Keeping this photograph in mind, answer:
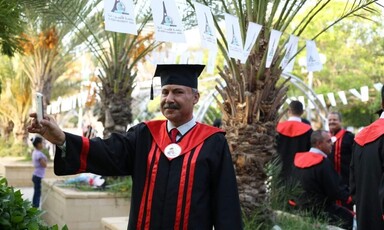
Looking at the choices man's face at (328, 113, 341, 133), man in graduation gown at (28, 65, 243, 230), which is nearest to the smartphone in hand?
man in graduation gown at (28, 65, 243, 230)

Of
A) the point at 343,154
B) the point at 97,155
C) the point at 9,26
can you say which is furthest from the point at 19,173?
the point at 97,155

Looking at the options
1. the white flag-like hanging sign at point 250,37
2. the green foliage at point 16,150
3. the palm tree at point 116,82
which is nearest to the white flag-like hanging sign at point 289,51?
the white flag-like hanging sign at point 250,37

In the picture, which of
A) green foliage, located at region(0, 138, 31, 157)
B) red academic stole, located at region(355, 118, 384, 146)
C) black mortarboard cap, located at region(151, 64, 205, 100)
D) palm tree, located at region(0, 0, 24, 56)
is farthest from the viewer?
green foliage, located at region(0, 138, 31, 157)

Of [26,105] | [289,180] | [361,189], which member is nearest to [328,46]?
[26,105]

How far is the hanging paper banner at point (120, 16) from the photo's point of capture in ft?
16.0

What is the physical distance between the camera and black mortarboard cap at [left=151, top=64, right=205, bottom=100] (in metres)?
3.52

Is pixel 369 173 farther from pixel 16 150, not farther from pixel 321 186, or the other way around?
pixel 16 150

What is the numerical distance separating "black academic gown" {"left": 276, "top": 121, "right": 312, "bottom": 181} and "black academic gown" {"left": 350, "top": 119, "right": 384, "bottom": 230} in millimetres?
3439

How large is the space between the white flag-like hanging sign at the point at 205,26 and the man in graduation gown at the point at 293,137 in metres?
2.82

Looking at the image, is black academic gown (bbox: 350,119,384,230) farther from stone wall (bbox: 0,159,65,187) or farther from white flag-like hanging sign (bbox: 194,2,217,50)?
stone wall (bbox: 0,159,65,187)

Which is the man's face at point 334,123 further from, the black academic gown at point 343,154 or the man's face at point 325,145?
the man's face at point 325,145

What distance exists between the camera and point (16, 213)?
112 inches

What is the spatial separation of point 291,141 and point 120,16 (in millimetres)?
4200

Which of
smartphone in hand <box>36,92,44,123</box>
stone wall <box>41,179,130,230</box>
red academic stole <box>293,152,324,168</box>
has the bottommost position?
stone wall <box>41,179,130,230</box>
